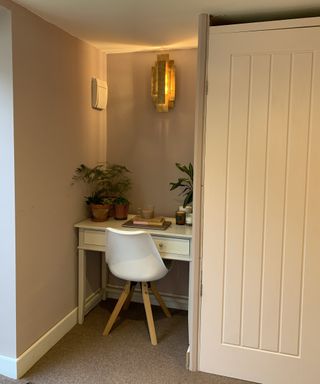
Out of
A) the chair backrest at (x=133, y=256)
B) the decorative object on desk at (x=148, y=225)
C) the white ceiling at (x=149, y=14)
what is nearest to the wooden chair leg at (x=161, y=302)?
the chair backrest at (x=133, y=256)

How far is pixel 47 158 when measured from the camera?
2.48 metres

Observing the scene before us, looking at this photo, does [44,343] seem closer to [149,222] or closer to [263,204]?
[149,222]

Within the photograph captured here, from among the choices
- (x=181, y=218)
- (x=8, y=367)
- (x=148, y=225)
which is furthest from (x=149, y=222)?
(x=8, y=367)

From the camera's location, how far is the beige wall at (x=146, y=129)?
121 inches

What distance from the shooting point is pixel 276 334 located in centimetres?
221

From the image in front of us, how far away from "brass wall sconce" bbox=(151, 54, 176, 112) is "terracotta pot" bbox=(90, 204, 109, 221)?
0.92m

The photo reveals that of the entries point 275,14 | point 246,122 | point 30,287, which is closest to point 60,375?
point 30,287

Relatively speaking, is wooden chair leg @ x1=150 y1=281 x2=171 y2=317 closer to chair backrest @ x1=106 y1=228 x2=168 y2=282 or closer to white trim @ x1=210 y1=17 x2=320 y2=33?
chair backrest @ x1=106 y1=228 x2=168 y2=282

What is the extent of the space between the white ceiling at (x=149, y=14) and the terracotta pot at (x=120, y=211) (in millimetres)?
1288

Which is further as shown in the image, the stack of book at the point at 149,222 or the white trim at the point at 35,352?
the stack of book at the point at 149,222

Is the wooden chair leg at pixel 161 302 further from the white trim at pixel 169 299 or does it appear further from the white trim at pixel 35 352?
the white trim at pixel 35 352

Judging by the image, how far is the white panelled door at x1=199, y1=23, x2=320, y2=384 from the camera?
2.07m

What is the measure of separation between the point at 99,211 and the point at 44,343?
1.02m

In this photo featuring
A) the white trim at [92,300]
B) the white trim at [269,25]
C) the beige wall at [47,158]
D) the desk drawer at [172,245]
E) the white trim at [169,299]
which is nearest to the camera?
the white trim at [269,25]
